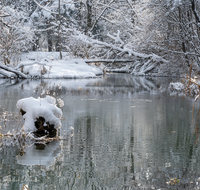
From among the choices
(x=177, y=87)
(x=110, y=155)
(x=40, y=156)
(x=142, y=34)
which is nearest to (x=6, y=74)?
(x=142, y=34)

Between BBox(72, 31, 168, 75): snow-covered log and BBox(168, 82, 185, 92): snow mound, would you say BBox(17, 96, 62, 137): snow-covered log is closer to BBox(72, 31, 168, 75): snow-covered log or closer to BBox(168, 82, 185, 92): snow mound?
BBox(168, 82, 185, 92): snow mound

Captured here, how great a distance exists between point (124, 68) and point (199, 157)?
86.2 feet

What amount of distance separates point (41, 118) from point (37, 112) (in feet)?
0.52

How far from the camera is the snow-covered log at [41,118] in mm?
6496

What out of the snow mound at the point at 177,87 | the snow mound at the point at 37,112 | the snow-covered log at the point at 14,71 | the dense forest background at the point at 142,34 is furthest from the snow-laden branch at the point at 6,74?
the snow mound at the point at 37,112

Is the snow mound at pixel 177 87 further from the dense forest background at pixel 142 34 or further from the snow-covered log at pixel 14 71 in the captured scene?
the snow-covered log at pixel 14 71

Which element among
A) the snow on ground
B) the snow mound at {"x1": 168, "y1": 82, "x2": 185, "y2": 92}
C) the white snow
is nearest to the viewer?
the white snow

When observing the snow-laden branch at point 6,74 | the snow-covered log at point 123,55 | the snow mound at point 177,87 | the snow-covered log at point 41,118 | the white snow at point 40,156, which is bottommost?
the white snow at point 40,156

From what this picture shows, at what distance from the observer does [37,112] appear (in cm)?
650

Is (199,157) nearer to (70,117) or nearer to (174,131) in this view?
(174,131)

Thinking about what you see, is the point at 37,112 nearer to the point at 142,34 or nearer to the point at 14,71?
the point at 14,71

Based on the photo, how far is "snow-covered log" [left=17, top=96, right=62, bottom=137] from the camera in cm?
650

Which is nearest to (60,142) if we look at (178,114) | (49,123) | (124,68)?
(49,123)

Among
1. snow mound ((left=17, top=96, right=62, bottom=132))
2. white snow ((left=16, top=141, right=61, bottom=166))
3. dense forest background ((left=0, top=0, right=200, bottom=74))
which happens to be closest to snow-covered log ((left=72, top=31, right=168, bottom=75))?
dense forest background ((left=0, top=0, right=200, bottom=74))
